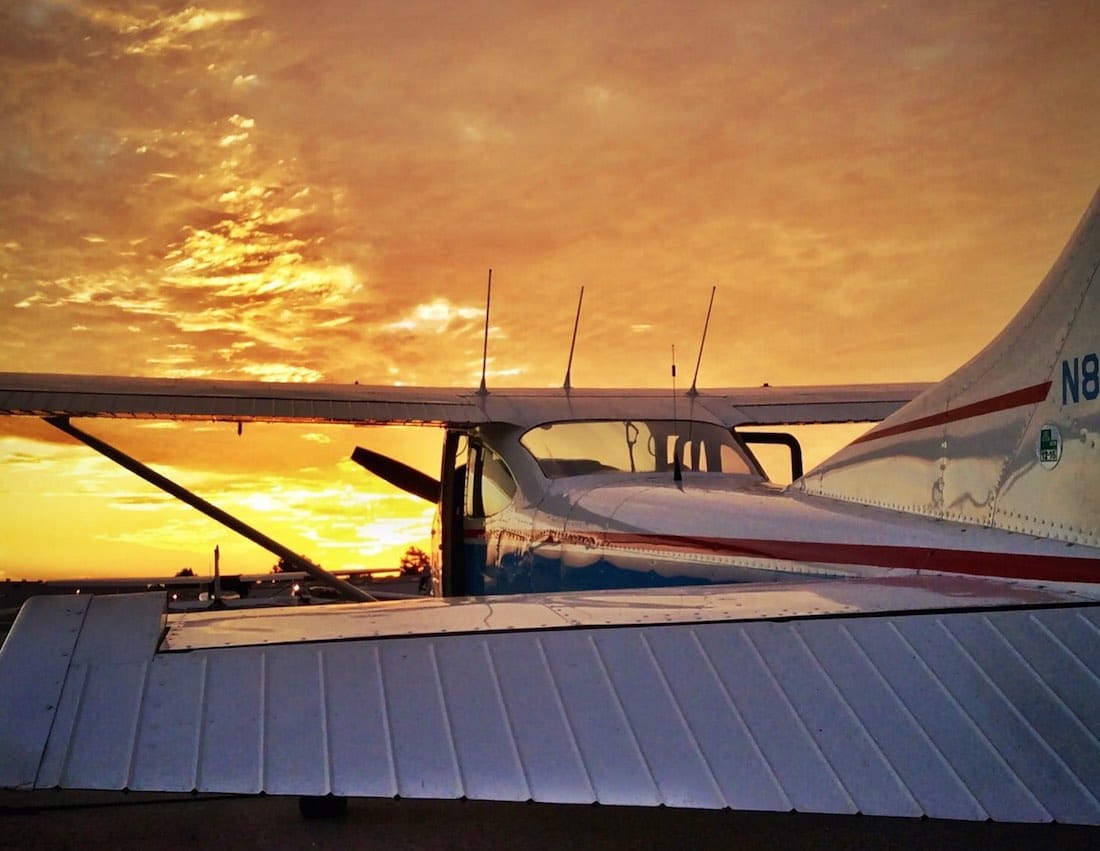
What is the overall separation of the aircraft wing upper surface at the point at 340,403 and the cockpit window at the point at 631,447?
0.15m

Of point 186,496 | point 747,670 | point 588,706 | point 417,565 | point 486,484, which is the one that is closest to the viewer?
point 588,706

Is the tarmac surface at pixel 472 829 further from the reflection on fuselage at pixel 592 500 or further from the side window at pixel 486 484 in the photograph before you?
the side window at pixel 486 484

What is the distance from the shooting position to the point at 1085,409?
356cm

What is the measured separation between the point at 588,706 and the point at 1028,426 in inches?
76.0

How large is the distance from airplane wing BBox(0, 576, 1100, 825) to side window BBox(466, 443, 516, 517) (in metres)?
4.92

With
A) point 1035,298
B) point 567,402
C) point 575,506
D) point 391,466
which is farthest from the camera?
point 391,466

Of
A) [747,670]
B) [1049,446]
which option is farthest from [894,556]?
[747,670]

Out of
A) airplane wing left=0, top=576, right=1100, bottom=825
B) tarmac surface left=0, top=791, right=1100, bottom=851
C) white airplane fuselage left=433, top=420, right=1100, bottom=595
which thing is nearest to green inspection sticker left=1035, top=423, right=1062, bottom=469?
white airplane fuselage left=433, top=420, right=1100, bottom=595

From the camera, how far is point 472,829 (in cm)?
511

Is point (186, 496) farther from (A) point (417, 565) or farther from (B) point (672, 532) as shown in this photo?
(A) point (417, 565)

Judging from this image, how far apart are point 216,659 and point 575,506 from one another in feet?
14.2

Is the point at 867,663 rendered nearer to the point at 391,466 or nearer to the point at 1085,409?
the point at 1085,409

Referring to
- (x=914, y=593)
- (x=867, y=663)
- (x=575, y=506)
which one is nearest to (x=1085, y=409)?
(x=914, y=593)

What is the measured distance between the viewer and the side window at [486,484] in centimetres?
823
